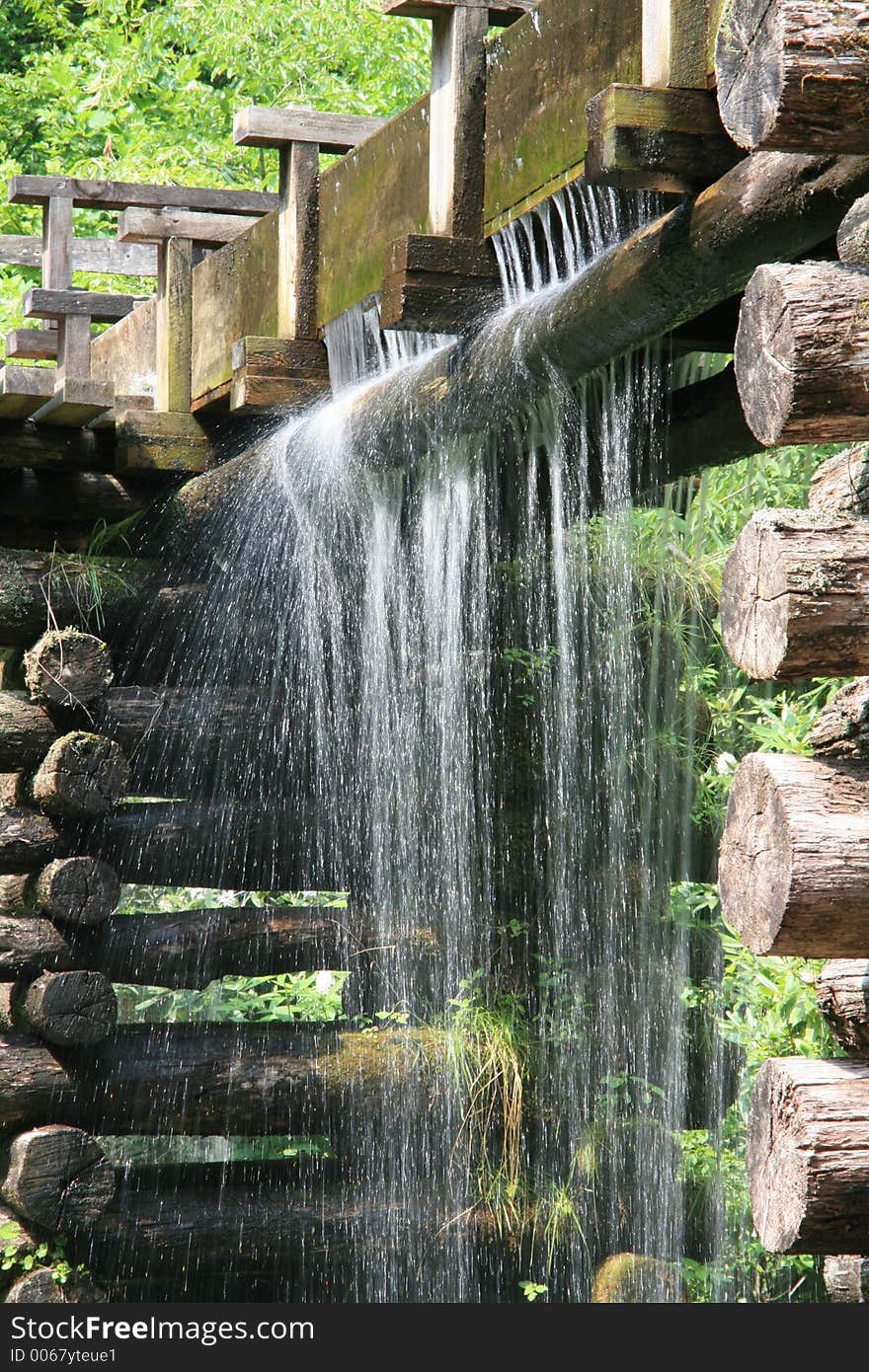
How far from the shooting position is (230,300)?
18.5 ft

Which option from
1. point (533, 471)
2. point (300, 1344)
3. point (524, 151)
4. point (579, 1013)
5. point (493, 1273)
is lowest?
point (493, 1273)

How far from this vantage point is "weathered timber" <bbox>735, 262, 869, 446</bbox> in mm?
2869

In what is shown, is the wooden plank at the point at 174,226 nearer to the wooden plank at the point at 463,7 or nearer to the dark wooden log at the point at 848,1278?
the wooden plank at the point at 463,7

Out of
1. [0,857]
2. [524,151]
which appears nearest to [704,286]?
[524,151]

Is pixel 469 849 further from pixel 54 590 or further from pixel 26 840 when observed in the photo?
pixel 54 590

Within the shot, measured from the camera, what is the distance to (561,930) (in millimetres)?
7191

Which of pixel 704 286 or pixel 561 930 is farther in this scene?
pixel 561 930

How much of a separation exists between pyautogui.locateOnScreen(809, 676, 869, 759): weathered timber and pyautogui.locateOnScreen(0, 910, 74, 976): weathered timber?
3645 millimetres

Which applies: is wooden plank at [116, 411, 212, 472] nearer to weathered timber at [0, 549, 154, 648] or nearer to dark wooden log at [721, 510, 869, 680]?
weathered timber at [0, 549, 154, 648]

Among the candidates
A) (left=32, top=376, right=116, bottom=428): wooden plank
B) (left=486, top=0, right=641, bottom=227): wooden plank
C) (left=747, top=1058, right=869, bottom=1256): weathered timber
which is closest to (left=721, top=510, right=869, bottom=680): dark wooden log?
(left=747, top=1058, right=869, bottom=1256): weathered timber

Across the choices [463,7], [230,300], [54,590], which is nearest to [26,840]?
[54,590]

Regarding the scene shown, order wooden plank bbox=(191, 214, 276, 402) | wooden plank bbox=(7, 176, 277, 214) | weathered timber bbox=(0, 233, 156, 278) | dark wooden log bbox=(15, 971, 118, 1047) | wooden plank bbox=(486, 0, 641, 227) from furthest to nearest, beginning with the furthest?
weathered timber bbox=(0, 233, 156, 278)
dark wooden log bbox=(15, 971, 118, 1047)
wooden plank bbox=(7, 176, 277, 214)
wooden plank bbox=(191, 214, 276, 402)
wooden plank bbox=(486, 0, 641, 227)

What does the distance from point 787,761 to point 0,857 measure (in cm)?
381

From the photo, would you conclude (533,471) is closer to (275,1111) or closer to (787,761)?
(787,761)
